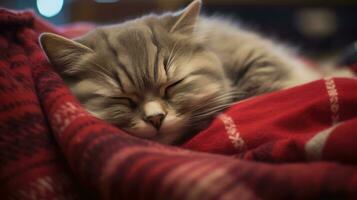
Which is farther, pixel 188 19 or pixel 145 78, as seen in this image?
pixel 188 19

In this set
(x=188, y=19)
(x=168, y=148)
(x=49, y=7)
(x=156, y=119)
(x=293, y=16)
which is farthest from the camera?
(x=293, y=16)

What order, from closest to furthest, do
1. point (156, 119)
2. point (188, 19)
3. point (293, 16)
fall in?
1. point (156, 119)
2. point (188, 19)
3. point (293, 16)

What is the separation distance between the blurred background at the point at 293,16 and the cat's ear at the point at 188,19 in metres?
1.80

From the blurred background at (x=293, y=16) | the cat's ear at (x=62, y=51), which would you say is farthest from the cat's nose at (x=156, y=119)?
the blurred background at (x=293, y=16)

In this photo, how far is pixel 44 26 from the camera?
3.75ft

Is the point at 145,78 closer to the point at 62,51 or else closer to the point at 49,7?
the point at 62,51

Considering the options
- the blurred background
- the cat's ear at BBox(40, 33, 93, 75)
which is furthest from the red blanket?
the blurred background

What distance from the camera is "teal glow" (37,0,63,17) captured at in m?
2.59

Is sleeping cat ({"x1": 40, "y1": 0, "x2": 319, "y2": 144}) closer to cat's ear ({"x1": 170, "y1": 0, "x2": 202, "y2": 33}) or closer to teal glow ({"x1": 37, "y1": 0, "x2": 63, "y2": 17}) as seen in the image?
cat's ear ({"x1": 170, "y1": 0, "x2": 202, "y2": 33})

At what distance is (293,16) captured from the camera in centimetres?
311

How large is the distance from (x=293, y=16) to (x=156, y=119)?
8.20ft

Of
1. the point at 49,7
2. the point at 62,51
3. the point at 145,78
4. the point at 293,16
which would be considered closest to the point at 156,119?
the point at 145,78

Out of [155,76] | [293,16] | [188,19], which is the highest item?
[188,19]

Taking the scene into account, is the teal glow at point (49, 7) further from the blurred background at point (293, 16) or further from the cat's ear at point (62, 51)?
the cat's ear at point (62, 51)
